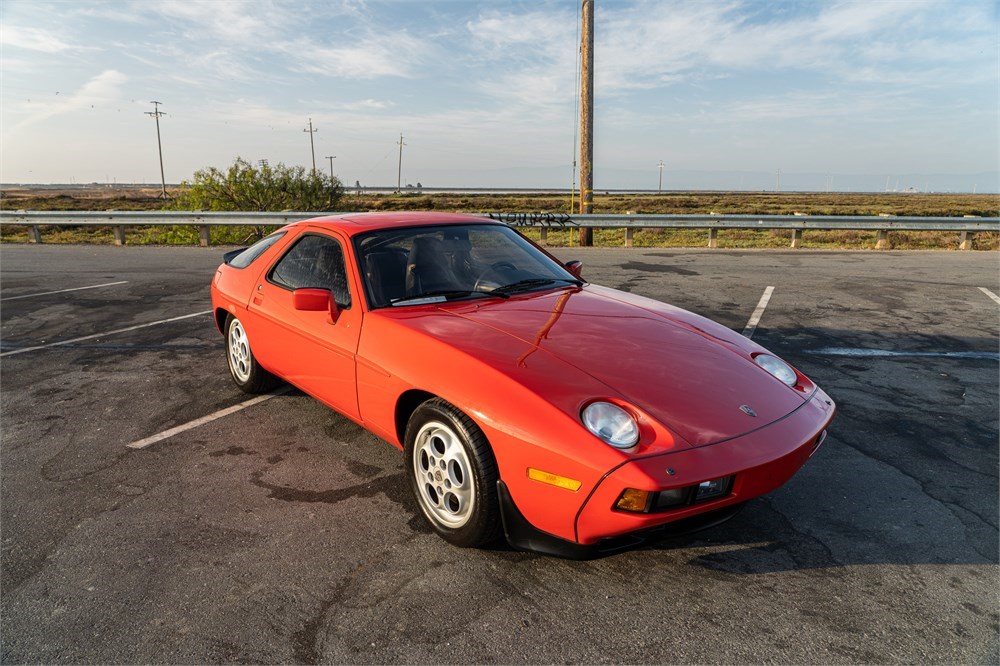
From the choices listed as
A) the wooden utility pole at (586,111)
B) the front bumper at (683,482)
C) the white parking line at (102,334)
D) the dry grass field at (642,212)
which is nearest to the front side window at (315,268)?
the front bumper at (683,482)

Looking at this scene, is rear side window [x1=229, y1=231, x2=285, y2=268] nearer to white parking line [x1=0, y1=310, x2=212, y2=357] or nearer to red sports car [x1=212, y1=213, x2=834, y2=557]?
red sports car [x1=212, y1=213, x2=834, y2=557]

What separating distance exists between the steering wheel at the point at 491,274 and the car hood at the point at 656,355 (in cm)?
19

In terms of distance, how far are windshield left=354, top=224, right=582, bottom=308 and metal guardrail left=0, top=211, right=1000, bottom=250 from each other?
38.1ft

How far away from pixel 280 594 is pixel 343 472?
3.51 feet

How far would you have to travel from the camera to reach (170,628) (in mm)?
2209

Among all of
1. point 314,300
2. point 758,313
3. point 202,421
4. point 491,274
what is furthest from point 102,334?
point 758,313

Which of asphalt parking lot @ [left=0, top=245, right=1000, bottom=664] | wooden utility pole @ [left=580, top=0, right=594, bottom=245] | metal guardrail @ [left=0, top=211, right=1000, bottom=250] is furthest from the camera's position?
wooden utility pole @ [left=580, top=0, right=594, bottom=245]

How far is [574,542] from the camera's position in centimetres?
231

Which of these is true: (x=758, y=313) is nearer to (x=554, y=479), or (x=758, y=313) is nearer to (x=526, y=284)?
(x=526, y=284)

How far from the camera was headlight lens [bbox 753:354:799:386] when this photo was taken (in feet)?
9.93

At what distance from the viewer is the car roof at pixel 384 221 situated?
378 cm

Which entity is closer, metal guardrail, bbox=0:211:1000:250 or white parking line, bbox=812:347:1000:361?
white parking line, bbox=812:347:1000:361

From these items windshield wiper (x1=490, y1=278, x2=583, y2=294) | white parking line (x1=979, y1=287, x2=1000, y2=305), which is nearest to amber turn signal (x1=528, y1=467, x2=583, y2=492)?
windshield wiper (x1=490, y1=278, x2=583, y2=294)

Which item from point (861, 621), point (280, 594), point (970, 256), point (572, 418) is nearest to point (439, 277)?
point (572, 418)
